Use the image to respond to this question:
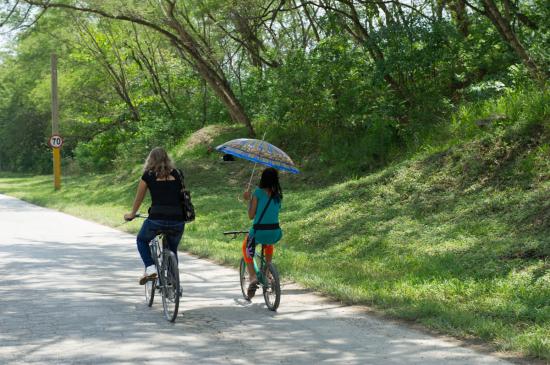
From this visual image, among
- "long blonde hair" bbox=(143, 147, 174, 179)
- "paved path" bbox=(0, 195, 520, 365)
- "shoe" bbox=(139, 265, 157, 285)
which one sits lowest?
"paved path" bbox=(0, 195, 520, 365)

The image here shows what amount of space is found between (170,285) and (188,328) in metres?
0.65

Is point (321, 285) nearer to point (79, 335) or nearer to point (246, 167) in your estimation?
point (79, 335)

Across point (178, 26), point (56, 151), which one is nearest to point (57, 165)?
point (56, 151)

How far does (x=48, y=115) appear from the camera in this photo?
2635 inches

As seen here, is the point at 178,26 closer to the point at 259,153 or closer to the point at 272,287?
the point at 259,153

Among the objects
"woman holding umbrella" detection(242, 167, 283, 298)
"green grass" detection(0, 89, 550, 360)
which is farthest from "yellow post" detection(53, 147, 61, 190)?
"woman holding umbrella" detection(242, 167, 283, 298)

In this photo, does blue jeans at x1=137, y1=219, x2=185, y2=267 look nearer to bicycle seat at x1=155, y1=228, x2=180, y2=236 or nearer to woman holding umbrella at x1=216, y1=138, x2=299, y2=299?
bicycle seat at x1=155, y1=228, x2=180, y2=236

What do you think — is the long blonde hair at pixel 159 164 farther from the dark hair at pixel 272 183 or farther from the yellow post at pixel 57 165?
the yellow post at pixel 57 165

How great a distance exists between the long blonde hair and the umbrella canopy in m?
0.77

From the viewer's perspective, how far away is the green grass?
27.7 ft

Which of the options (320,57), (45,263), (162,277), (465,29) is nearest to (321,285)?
(162,277)

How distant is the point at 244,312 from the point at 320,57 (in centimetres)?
1509

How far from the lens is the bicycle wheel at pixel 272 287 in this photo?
8719 mm

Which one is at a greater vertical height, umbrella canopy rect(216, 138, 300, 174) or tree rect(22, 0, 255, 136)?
tree rect(22, 0, 255, 136)
